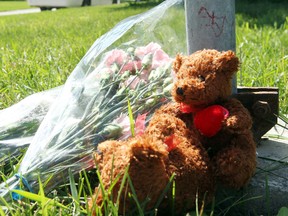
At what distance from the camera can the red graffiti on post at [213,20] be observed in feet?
5.77

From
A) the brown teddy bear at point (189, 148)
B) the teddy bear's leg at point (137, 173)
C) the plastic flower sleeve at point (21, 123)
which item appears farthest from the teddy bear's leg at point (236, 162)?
the plastic flower sleeve at point (21, 123)

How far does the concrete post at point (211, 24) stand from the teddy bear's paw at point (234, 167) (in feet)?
1.41

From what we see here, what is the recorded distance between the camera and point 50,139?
5.51 ft

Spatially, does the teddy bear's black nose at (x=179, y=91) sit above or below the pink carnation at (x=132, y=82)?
above

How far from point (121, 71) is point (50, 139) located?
1.35 ft

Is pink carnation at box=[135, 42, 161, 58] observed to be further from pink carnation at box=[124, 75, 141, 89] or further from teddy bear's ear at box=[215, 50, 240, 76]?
teddy bear's ear at box=[215, 50, 240, 76]

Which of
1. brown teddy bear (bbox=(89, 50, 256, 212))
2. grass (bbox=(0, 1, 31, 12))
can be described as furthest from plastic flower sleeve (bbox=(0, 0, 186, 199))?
grass (bbox=(0, 1, 31, 12))

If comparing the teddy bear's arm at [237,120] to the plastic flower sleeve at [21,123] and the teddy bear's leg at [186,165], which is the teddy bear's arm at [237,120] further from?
the plastic flower sleeve at [21,123]

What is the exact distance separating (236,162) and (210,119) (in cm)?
17

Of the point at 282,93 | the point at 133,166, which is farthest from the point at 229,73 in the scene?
the point at 282,93

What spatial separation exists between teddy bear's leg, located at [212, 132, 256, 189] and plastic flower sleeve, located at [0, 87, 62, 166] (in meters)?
0.81

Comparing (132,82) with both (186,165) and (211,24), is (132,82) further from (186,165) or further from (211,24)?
(186,165)

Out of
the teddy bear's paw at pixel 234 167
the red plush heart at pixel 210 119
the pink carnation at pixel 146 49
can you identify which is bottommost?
the teddy bear's paw at pixel 234 167

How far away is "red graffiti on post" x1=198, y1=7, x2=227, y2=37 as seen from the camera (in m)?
1.76
